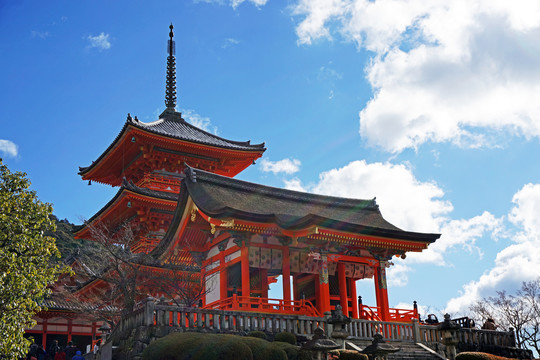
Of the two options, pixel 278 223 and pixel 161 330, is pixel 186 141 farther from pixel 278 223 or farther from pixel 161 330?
pixel 161 330

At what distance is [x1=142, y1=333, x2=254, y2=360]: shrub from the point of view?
1452 cm

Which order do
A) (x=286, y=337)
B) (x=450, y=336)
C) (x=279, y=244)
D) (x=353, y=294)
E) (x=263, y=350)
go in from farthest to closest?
(x=353, y=294), (x=279, y=244), (x=450, y=336), (x=286, y=337), (x=263, y=350)

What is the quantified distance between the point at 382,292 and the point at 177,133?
19.6m

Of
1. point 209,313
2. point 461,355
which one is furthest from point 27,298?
point 461,355

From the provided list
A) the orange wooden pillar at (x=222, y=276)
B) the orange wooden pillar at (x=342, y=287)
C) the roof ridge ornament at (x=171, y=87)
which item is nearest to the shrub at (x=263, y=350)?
the orange wooden pillar at (x=222, y=276)

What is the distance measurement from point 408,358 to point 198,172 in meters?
11.4

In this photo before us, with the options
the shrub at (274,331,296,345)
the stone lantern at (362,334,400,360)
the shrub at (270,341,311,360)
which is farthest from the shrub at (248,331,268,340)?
the stone lantern at (362,334,400,360)

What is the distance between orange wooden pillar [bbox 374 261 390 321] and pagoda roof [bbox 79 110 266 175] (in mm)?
16399

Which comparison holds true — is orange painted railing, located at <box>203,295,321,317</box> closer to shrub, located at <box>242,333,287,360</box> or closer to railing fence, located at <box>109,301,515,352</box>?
railing fence, located at <box>109,301,515,352</box>

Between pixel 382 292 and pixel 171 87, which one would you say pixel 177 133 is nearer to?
pixel 171 87

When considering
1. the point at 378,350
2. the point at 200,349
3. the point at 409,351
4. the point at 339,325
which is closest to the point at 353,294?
the point at 409,351

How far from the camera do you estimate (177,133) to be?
3912 centimetres

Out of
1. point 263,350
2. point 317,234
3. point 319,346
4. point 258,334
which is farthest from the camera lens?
point 317,234

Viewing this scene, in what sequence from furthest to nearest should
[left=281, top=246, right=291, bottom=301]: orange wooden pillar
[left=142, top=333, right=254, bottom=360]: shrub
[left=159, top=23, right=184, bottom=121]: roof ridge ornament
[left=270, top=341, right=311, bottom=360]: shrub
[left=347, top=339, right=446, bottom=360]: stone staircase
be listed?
[left=159, top=23, right=184, bottom=121]: roof ridge ornament → [left=281, top=246, right=291, bottom=301]: orange wooden pillar → [left=347, top=339, right=446, bottom=360]: stone staircase → [left=270, top=341, right=311, bottom=360]: shrub → [left=142, top=333, right=254, bottom=360]: shrub
